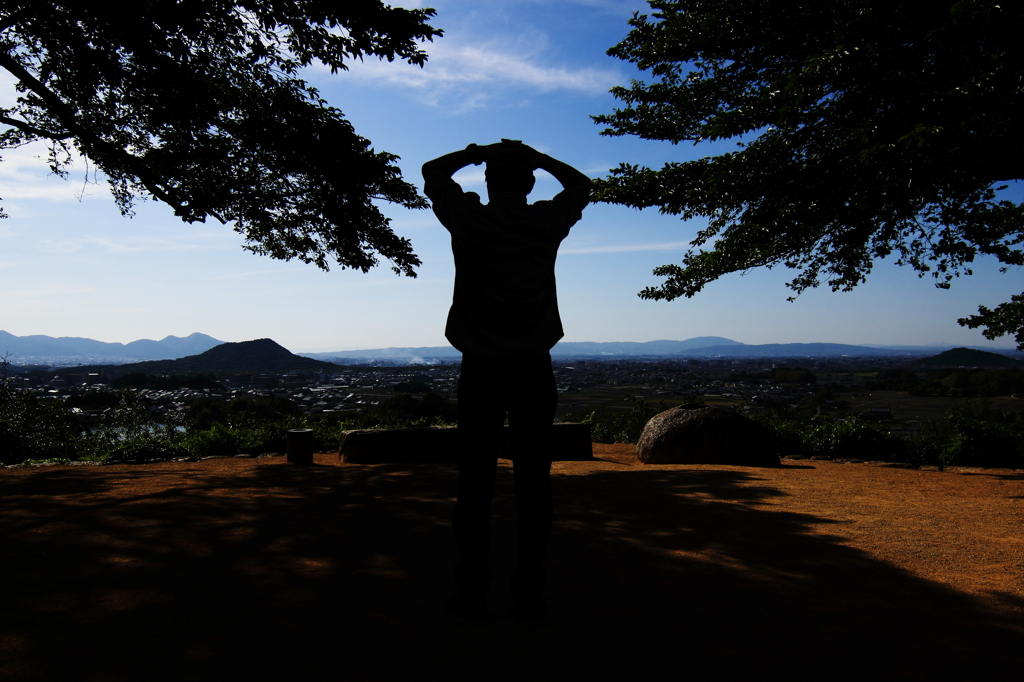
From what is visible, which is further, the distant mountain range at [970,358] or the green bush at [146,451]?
the distant mountain range at [970,358]

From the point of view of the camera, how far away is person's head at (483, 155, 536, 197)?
2625 millimetres

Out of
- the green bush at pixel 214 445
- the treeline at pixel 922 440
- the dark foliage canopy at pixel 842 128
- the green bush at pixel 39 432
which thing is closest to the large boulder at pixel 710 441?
the treeline at pixel 922 440

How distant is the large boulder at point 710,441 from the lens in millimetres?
9250

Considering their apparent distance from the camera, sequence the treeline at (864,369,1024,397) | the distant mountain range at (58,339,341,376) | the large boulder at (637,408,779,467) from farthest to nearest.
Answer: the distant mountain range at (58,339,341,376), the treeline at (864,369,1024,397), the large boulder at (637,408,779,467)

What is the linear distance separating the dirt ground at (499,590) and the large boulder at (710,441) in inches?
151

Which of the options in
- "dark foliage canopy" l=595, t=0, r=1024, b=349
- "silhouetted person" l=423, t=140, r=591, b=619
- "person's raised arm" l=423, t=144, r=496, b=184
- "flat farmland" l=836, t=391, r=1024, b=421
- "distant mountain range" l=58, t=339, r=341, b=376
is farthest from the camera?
"distant mountain range" l=58, t=339, r=341, b=376

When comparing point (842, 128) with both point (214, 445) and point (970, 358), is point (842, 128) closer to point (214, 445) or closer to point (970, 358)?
point (214, 445)

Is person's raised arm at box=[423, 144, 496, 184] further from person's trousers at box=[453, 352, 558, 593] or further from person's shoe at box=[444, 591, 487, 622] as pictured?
person's shoe at box=[444, 591, 487, 622]

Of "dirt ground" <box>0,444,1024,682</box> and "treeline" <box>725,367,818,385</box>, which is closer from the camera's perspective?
"dirt ground" <box>0,444,1024,682</box>

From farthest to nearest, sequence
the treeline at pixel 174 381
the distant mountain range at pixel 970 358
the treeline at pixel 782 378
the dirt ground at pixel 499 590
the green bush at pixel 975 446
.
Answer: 1. the distant mountain range at pixel 970 358
2. the treeline at pixel 782 378
3. the treeline at pixel 174 381
4. the green bush at pixel 975 446
5. the dirt ground at pixel 499 590

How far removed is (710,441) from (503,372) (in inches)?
311

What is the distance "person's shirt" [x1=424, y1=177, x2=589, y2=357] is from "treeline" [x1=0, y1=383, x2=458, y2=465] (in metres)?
8.37

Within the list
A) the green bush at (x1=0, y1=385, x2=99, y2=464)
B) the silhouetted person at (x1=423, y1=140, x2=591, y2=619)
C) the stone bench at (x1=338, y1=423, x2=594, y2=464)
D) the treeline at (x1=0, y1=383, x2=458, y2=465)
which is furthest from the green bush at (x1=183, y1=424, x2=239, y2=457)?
the silhouetted person at (x1=423, y1=140, x2=591, y2=619)

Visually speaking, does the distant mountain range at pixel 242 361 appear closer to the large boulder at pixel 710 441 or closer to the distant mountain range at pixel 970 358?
the large boulder at pixel 710 441
